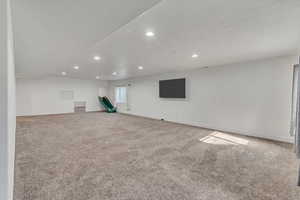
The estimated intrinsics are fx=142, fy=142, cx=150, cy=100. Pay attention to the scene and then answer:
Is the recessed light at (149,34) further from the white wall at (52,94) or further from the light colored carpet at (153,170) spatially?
the white wall at (52,94)

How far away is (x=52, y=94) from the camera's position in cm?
873

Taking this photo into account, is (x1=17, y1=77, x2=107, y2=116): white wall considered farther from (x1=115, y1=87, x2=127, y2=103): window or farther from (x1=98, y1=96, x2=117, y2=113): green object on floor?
(x1=115, y1=87, x2=127, y2=103): window

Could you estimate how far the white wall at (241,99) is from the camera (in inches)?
151

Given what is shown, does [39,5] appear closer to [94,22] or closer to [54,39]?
[94,22]

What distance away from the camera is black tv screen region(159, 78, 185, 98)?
6109 mm

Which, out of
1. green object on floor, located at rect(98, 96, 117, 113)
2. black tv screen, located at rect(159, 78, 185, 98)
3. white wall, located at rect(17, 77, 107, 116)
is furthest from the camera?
green object on floor, located at rect(98, 96, 117, 113)

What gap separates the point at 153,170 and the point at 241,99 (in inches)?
148

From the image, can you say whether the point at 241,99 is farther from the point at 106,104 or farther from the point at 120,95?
the point at 106,104

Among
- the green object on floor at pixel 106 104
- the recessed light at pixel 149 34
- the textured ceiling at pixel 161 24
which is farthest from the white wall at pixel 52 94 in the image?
the recessed light at pixel 149 34

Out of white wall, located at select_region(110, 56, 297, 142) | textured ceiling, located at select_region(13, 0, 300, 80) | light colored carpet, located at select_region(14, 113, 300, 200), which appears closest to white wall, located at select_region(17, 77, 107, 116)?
light colored carpet, located at select_region(14, 113, 300, 200)

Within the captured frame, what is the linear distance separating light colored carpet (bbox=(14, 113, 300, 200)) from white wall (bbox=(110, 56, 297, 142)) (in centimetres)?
71

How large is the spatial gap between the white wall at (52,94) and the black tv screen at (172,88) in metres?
5.65

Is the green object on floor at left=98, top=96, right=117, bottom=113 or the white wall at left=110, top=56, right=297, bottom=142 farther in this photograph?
the green object on floor at left=98, top=96, right=117, bottom=113

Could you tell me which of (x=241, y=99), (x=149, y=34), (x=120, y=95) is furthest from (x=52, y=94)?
(x=241, y=99)
